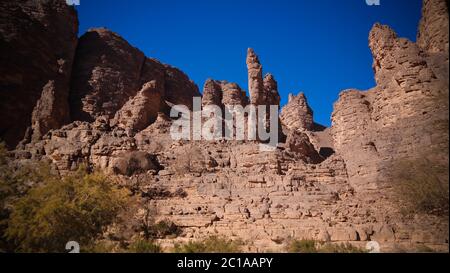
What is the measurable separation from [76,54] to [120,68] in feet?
17.9

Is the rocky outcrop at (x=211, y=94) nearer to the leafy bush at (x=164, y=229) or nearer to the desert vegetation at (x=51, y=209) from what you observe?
the leafy bush at (x=164, y=229)

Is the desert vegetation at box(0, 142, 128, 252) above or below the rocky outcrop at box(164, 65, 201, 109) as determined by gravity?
below

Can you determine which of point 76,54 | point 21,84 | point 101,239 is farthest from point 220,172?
point 76,54

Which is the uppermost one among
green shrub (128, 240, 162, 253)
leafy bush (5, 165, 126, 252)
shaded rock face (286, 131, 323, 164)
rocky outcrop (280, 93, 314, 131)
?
rocky outcrop (280, 93, 314, 131)

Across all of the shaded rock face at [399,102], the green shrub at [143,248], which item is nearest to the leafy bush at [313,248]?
the green shrub at [143,248]

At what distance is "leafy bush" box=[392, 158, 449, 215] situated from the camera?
1179cm

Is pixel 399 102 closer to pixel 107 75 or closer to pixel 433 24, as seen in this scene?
pixel 433 24

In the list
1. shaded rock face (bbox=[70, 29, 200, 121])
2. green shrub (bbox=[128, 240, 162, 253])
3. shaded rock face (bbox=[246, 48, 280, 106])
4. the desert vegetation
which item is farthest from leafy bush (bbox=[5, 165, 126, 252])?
shaded rock face (bbox=[246, 48, 280, 106])

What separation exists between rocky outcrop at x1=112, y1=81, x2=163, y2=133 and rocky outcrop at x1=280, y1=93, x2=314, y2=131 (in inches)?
840

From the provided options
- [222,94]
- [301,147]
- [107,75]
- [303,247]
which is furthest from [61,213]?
[222,94]

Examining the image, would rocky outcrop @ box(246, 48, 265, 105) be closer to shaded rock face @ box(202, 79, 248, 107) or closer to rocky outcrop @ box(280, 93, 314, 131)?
shaded rock face @ box(202, 79, 248, 107)

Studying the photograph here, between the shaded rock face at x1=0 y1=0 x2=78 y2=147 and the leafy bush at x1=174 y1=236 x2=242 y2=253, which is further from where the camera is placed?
the shaded rock face at x1=0 y1=0 x2=78 y2=147
